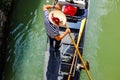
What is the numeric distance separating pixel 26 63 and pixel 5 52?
0.76 meters

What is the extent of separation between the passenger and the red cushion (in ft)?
1.41

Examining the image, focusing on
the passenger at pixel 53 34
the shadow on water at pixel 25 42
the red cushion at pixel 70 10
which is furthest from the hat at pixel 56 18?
the shadow on water at pixel 25 42

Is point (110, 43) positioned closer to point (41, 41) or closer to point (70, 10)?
point (70, 10)

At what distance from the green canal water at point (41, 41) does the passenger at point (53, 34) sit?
990mm

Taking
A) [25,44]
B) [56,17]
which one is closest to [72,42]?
[56,17]

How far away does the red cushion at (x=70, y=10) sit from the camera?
9391 mm

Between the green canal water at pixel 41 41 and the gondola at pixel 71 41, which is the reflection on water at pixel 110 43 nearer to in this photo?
the green canal water at pixel 41 41

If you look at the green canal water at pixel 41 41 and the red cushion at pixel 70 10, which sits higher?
the red cushion at pixel 70 10

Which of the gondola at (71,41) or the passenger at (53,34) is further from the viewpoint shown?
the gondola at (71,41)

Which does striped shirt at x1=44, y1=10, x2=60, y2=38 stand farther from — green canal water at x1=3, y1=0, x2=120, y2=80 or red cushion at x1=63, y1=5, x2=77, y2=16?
green canal water at x1=3, y1=0, x2=120, y2=80

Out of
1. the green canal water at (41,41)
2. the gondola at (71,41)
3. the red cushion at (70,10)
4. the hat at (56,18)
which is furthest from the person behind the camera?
the green canal water at (41,41)

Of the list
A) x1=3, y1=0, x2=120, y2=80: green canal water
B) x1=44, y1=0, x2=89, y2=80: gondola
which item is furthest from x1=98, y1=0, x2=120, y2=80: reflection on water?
x1=44, y1=0, x2=89, y2=80: gondola

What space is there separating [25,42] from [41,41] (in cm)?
52

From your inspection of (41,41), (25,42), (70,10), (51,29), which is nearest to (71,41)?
(70,10)
